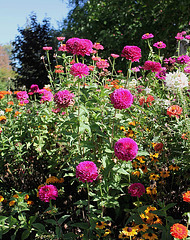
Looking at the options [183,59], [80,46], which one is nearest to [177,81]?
[183,59]

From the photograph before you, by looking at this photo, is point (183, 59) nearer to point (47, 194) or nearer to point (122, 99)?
point (122, 99)

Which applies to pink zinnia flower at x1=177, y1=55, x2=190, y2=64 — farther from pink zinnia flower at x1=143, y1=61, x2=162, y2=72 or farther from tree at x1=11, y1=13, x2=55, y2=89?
tree at x1=11, y1=13, x2=55, y2=89

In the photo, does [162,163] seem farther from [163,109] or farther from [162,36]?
[162,36]

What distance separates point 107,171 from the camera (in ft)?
5.44

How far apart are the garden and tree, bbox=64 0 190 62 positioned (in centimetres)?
483

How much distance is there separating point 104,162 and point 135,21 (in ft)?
23.9

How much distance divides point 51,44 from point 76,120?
1018cm

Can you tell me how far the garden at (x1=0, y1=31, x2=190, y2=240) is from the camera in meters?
1.61

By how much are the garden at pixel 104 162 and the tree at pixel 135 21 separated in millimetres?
4830

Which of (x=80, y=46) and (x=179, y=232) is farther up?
(x=80, y=46)

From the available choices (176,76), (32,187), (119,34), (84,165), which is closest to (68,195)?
(32,187)

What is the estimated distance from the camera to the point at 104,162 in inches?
67.0

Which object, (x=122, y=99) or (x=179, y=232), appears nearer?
(x=179, y=232)

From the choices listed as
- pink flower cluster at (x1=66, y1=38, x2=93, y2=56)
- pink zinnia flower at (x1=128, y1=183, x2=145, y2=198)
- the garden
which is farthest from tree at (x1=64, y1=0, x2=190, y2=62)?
pink zinnia flower at (x1=128, y1=183, x2=145, y2=198)
